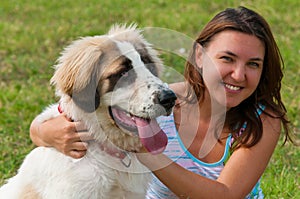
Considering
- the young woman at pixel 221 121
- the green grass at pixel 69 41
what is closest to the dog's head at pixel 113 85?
the young woman at pixel 221 121

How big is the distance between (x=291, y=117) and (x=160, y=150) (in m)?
3.11

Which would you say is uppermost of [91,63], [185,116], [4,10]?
[91,63]

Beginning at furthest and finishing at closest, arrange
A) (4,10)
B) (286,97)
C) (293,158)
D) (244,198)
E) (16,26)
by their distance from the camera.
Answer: (4,10)
(16,26)
(286,97)
(293,158)
(244,198)

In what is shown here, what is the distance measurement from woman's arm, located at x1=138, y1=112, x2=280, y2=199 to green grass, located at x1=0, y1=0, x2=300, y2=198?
2.57ft

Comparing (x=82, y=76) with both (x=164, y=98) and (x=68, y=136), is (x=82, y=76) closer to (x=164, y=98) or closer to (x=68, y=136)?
(x=68, y=136)

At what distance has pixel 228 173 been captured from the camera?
3.72 metres

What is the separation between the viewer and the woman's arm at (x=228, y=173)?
137 inches

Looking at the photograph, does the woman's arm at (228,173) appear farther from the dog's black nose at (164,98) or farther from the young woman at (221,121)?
the dog's black nose at (164,98)

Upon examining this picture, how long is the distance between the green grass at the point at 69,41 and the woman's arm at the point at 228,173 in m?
0.78

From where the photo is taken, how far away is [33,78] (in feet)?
24.6

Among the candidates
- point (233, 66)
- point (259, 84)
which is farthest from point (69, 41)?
point (233, 66)

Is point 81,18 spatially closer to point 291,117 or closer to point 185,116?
point 291,117

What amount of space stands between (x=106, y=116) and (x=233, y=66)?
893mm

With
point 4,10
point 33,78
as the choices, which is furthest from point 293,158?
point 4,10
